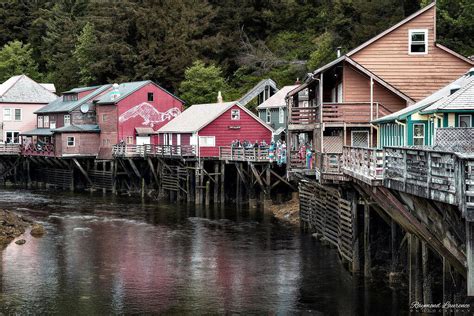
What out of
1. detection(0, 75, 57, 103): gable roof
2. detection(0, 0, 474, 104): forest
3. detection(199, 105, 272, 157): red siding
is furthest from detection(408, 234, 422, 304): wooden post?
detection(0, 75, 57, 103): gable roof

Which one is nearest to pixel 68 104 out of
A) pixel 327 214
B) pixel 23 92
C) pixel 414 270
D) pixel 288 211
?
pixel 23 92

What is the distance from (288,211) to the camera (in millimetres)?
46656

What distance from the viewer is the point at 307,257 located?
108 feet

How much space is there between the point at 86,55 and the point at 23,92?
13627mm

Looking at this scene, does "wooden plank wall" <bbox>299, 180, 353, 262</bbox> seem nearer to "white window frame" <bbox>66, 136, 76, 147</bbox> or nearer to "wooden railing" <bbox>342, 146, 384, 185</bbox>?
"wooden railing" <bbox>342, 146, 384, 185</bbox>

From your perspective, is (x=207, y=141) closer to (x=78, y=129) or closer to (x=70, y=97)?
(x=78, y=129)

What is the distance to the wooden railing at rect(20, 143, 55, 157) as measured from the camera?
71188 millimetres

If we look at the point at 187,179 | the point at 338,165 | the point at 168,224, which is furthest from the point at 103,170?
the point at 338,165

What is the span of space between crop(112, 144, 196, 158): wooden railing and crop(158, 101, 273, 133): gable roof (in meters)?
1.60

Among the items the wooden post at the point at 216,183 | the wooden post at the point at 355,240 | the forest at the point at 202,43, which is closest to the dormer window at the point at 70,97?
the forest at the point at 202,43

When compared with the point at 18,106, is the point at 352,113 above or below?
below

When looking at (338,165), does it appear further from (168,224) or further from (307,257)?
(168,224)

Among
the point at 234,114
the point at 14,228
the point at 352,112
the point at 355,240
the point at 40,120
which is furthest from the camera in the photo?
the point at 40,120

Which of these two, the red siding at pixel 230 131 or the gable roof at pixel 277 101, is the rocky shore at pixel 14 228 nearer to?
the red siding at pixel 230 131
